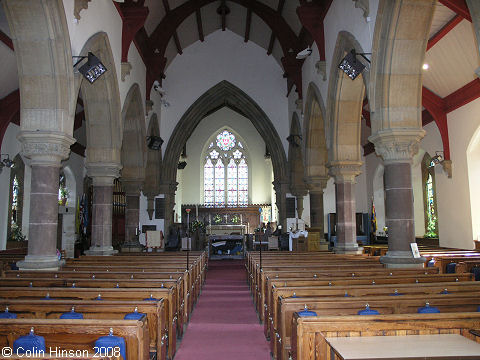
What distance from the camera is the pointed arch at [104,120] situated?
998 centimetres

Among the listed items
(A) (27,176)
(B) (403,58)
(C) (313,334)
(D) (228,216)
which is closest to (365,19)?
(B) (403,58)

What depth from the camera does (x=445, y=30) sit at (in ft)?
32.6

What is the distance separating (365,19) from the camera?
806 cm

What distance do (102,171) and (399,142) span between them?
6.71 meters

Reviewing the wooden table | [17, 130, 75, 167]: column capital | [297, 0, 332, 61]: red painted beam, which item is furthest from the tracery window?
the wooden table

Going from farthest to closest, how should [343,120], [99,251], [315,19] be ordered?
[315,19] → [343,120] → [99,251]

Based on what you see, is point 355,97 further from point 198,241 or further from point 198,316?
point 198,241

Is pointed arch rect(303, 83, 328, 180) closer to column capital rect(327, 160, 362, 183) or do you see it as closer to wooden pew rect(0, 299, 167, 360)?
column capital rect(327, 160, 362, 183)

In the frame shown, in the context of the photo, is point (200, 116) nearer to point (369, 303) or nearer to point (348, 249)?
point (348, 249)

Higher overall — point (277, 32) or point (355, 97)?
point (277, 32)

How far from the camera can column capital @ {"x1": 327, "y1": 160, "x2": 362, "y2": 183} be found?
1048 centimetres

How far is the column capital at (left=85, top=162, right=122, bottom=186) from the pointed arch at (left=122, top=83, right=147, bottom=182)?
3.34 meters

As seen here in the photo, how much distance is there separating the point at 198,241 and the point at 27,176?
6888 mm

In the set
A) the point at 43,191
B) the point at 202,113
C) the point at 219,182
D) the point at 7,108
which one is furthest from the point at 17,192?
the point at 219,182
